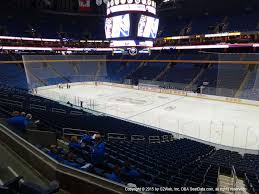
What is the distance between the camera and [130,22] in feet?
64.0

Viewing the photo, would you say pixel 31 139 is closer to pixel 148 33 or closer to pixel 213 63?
pixel 148 33

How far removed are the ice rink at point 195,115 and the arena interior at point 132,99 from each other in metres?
0.10

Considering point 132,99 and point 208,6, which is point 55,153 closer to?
point 132,99

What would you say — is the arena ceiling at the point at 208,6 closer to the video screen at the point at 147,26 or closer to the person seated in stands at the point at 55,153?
the video screen at the point at 147,26

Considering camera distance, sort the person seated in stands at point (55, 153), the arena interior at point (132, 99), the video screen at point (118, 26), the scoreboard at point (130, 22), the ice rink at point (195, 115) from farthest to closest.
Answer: the video screen at point (118, 26) < the scoreboard at point (130, 22) < the ice rink at point (195, 115) < the person seated in stands at point (55, 153) < the arena interior at point (132, 99)

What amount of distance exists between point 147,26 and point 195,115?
890cm

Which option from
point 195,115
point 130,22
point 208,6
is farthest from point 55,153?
point 208,6

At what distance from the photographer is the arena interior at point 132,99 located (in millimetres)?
4879

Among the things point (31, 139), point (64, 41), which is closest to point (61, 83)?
point (64, 41)

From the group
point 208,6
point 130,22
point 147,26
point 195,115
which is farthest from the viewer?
point 208,6

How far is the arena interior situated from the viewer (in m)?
4.88

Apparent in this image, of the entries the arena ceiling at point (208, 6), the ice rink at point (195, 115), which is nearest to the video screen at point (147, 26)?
the ice rink at point (195, 115)

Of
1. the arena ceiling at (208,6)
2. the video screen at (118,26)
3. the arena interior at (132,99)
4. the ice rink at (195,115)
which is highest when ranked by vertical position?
the arena ceiling at (208,6)

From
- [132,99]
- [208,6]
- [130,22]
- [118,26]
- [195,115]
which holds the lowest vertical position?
[195,115]
